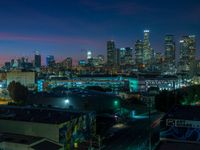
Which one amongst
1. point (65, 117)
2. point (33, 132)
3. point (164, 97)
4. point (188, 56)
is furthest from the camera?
point (188, 56)

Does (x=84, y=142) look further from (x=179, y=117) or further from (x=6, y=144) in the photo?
(x=179, y=117)

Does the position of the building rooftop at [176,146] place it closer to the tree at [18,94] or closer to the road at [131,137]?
the road at [131,137]

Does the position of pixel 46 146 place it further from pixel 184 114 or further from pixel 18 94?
pixel 18 94

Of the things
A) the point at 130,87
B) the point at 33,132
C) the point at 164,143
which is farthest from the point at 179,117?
the point at 130,87

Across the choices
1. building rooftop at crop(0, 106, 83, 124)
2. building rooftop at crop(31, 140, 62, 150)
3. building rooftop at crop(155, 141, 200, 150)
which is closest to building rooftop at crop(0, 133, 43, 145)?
building rooftop at crop(31, 140, 62, 150)

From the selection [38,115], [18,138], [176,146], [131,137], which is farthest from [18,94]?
[176,146]

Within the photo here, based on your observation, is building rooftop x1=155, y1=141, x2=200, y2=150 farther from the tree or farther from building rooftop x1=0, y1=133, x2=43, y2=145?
the tree
